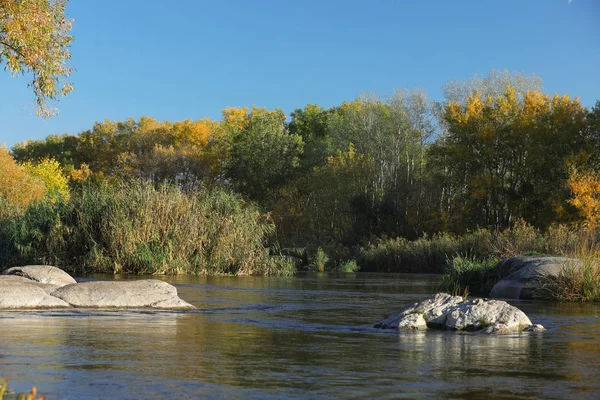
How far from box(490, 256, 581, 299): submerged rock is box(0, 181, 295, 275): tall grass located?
12.7 meters

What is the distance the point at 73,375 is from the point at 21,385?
705mm

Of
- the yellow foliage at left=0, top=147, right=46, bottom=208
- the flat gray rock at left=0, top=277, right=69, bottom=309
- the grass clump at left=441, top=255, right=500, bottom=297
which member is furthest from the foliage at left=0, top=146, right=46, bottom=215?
the flat gray rock at left=0, top=277, right=69, bottom=309

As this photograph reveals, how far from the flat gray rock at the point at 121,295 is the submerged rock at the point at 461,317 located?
4.54 m

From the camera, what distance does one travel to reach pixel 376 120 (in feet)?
273

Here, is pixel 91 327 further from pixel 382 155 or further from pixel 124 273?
pixel 382 155

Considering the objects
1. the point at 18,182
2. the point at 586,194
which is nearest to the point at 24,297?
the point at 586,194

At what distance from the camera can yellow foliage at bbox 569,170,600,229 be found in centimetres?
4866

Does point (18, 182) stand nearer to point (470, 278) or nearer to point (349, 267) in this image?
point (349, 267)

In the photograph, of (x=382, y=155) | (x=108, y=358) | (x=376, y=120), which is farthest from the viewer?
(x=376, y=120)

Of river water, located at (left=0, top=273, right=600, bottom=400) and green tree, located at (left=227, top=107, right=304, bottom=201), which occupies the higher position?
green tree, located at (left=227, top=107, right=304, bottom=201)

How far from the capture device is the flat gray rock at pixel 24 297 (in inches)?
567

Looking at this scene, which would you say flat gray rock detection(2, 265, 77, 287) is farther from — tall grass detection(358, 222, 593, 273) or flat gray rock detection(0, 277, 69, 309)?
tall grass detection(358, 222, 593, 273)

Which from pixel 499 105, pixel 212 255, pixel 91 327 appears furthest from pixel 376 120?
pixel 91 327

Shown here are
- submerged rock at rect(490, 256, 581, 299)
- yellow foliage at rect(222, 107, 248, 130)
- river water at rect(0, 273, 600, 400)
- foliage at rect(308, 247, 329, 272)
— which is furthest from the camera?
yellow foliage at rect(222, 107, 248, 130)
